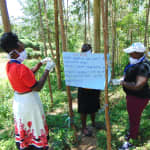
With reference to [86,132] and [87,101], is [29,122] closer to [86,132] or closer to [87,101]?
[87,101]

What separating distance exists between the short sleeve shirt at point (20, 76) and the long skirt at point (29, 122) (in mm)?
146

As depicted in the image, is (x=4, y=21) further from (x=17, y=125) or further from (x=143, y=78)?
(x=143, y=78)

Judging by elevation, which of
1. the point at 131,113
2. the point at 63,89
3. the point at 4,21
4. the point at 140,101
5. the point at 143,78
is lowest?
the point at 63,89

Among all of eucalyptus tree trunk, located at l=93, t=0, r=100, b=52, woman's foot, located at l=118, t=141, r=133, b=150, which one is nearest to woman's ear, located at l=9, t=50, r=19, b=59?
eucalyptus tree trunk, located at l=93, t=0, r=100, b=52

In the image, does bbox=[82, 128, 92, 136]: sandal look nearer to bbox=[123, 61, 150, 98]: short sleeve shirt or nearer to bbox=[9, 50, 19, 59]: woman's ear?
bbox=[123, 61, 150, 98]: short sleeve shirt

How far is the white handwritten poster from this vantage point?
1.62m

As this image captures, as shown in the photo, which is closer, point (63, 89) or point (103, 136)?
point (103, 136)

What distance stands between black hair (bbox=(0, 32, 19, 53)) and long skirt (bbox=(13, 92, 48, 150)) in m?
0.51

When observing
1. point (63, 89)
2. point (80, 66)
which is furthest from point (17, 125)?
point (63, 89)

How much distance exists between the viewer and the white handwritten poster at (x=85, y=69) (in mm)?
1621

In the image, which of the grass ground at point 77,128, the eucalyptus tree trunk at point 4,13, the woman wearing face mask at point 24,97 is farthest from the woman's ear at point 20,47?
the grass ground at point 77,128

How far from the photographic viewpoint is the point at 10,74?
1489 mm

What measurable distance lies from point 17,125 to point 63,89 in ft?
9.43

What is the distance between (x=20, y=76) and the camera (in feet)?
4.73
